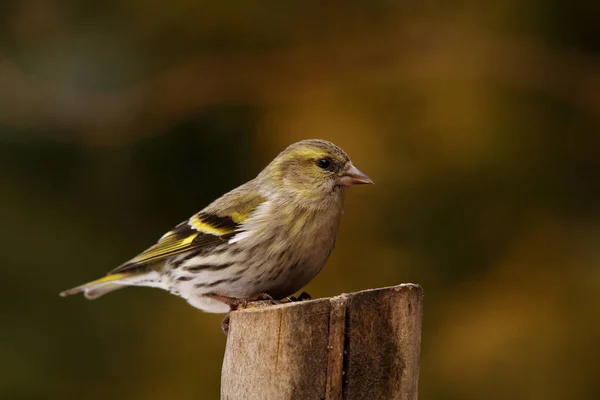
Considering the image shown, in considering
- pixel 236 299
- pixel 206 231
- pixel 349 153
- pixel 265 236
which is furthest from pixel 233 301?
pixel 349 153

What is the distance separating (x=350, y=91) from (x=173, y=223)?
4.38 feet

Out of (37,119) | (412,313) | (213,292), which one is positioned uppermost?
(37,119)

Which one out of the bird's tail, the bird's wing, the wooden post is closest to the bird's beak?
the bird's wing

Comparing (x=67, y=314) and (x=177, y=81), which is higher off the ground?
(x=177, y=81)

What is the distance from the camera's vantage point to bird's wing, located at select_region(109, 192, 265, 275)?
12.3 feet

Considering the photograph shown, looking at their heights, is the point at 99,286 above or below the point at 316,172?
below

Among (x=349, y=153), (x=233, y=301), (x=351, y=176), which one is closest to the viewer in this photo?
(x=233, y=301)

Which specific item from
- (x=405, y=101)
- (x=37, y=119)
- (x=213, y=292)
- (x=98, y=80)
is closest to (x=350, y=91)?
(x=405, y=101)

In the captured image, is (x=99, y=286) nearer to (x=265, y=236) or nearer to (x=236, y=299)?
(x=236, y=299)

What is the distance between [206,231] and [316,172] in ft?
1.75

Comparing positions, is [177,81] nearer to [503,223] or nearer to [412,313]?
[503,223]

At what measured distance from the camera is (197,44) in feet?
19.4

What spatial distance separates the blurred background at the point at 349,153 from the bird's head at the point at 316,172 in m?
1.42

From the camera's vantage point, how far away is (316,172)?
12.3 ft
